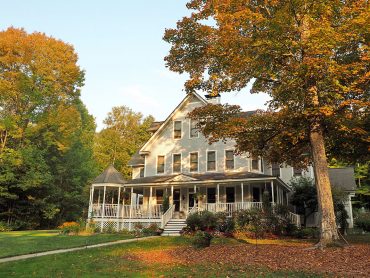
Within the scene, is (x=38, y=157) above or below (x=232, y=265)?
above

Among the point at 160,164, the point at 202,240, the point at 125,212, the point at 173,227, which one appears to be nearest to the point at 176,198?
the point at 160,164

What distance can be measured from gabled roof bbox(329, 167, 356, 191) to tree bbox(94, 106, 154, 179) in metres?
28.1

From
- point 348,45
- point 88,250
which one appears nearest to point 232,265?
point 88,250

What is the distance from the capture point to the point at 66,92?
35.0 meters

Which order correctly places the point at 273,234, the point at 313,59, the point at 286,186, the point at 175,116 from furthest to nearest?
the point at 175,116, the point at 286,186, the point at 273,234, the point at 313,59

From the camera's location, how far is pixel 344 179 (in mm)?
31688

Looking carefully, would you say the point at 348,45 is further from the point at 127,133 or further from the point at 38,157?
the point at 127,133

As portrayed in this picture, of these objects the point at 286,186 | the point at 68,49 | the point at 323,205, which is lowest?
the point at 323,205

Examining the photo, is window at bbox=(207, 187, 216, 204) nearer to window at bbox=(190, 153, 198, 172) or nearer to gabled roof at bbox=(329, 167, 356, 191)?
window at bbox=(190, 153, 198, 172)

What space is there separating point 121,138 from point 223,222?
33837 millimetres

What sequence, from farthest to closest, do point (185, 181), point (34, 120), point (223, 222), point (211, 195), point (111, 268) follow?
point (34, 120) → point (211, 195) → point (185, 181) → point (223, 222) → point (111, 268)

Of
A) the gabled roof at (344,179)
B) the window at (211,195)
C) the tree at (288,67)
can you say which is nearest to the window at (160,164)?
the window at (211,195)

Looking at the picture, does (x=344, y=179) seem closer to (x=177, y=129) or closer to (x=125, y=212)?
(x=177, y=129)

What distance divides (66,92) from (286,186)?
22845 millimetres
